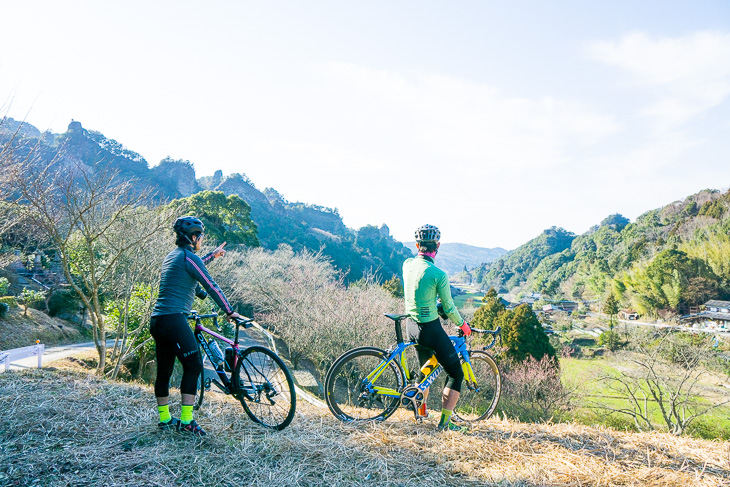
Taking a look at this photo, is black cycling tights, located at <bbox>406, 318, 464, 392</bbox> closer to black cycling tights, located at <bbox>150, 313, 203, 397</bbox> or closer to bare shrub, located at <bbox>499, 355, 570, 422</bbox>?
black cycling tights, located at <bbox>150, 313, 203, 397</bbox>

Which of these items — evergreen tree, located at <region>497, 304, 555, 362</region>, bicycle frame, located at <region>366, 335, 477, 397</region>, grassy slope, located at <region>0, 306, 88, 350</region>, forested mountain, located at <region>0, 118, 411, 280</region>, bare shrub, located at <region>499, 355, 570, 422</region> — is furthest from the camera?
forested mountain, located at <region>0, 118, 411, 280</region>

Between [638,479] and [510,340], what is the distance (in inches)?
762

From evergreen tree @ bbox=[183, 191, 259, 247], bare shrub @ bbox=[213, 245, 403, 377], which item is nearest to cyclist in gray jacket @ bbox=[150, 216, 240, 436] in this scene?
bare shrub @ bbox=[213, 245, 403, 377]

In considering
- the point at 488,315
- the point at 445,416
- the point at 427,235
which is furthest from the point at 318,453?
the point at 488,315

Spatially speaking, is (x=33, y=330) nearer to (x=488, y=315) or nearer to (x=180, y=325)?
(x=180, y=325)

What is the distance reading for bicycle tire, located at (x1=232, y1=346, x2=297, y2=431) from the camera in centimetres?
321

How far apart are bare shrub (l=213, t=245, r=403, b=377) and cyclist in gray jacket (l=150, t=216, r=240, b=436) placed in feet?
33.9

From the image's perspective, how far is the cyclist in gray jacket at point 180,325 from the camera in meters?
2.89

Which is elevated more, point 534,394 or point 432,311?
point 432,311

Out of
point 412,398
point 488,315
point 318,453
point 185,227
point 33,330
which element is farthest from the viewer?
point 488,315

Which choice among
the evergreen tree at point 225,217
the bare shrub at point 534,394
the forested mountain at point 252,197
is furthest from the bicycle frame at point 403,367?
the forested mountain at point 252,197

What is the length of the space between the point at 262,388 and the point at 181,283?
1.11 metres

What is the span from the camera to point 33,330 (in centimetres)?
1421

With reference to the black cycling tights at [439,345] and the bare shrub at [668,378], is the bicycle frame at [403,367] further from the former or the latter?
the bare shrub at [668,378]
